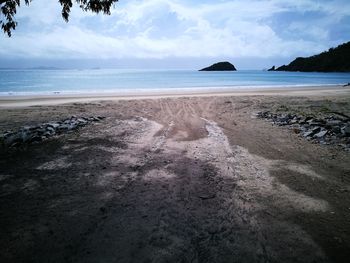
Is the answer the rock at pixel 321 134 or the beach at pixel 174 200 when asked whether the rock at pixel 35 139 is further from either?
the rock at pixel 321 134

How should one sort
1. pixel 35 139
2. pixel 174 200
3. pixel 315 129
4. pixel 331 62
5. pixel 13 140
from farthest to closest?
pixel 331 62
pixel 315 129
pixel 35 139
pixel 13 140
pixel 174 200

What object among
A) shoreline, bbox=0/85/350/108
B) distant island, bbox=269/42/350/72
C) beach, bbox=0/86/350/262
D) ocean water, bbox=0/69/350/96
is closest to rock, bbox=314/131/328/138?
beach, bbox=0/86/350/262

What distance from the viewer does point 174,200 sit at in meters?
4.78

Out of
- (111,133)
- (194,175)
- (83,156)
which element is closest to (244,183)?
(194,175)

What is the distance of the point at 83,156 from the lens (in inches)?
281

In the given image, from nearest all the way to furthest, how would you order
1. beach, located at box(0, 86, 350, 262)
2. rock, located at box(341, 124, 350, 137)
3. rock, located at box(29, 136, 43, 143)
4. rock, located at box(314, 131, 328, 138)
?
beach, located at box(0, 86, 350, 262), rock, located at box(29, 136, 43, 143), rock, located at box(341, 124, 350, 137), rock, located at box(314, 131, 328, 138)

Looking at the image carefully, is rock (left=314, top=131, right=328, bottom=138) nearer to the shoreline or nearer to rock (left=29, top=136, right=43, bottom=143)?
rock (left=29, top=136, right=43, bottom=143)

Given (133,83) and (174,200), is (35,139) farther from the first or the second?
(133,83)

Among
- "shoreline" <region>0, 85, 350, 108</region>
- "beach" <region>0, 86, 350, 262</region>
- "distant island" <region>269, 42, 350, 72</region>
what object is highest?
"distant island" <region>269, 42, 350, 72</region>

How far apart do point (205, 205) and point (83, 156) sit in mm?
3990

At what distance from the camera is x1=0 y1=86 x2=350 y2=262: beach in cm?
348

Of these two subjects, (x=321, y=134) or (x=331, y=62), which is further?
(x=331, y=62)

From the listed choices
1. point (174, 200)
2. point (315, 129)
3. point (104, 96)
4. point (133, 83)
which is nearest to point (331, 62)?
point (133, 83)

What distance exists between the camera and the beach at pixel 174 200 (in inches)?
137
